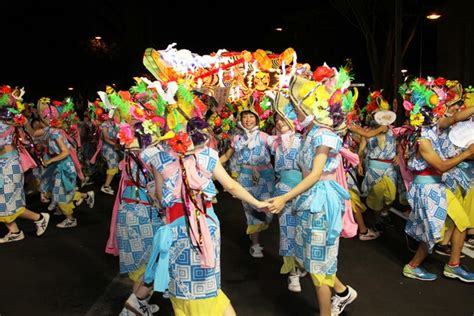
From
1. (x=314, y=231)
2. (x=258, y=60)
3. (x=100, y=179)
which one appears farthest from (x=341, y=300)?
(x=100, y=179)

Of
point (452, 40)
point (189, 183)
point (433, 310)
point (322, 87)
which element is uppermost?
point (452, 40)

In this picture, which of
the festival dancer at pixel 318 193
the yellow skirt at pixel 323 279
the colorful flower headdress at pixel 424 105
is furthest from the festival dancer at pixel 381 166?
the yellow skirt at pixel 323 279

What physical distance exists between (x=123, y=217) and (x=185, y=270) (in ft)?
4.70

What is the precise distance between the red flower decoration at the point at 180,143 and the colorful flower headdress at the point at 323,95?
128 cm

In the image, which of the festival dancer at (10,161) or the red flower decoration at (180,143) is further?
the festival dancer at (10,161)

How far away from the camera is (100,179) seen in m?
14.2

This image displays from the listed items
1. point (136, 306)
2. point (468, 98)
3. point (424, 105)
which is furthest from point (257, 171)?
point (468, 98)

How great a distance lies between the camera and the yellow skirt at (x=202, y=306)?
3465mm

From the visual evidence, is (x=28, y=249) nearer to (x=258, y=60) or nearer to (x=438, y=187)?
(x=258, y=60)

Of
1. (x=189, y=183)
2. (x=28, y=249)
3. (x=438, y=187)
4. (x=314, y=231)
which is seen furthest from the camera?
(x=28, y=249)

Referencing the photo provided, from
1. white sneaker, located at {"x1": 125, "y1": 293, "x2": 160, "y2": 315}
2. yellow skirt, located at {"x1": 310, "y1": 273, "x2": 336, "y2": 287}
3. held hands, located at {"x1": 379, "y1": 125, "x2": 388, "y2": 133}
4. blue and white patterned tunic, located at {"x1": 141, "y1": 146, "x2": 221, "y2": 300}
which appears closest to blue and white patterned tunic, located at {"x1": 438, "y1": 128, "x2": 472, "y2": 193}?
held hands, located at {"x1": 379, "y1": 125, "x2": 388, "y2": 133}

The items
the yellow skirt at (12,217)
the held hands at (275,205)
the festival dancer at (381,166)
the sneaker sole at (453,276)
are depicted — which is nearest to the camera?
the held hands at (275,205)

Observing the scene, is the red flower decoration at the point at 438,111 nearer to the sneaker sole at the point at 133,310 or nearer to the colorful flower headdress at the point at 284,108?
the colorful flower headdress at the point at 284,108

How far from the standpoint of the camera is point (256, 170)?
6598mm
